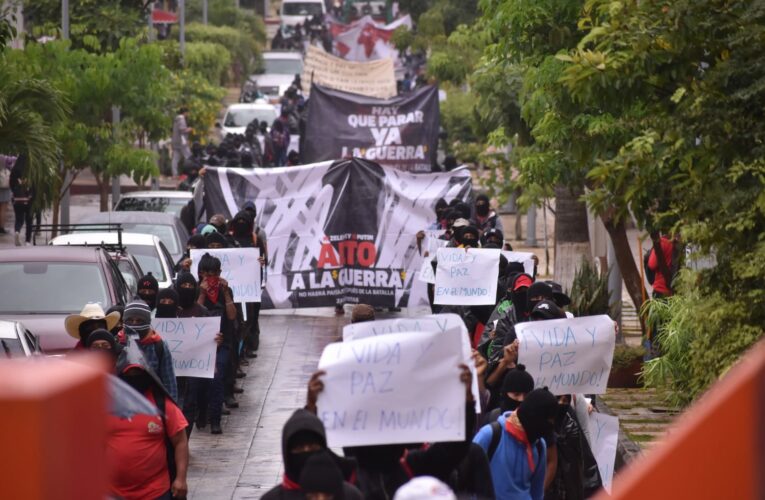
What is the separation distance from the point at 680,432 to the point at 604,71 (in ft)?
23.3

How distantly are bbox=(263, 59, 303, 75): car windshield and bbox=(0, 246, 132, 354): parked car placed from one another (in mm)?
43718

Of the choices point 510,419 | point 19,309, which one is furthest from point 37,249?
point 510,419

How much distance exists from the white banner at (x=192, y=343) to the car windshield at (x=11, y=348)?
187 centimetres

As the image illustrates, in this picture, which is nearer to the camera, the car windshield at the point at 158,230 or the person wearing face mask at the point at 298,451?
the person wearing face mask at the point at 298,451

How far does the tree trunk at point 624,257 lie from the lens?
14781 millimetres

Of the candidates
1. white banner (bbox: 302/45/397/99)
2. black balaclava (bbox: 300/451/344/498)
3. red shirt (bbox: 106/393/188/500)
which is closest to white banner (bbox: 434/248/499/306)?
red shirt (bbox: 106/393/188/500)

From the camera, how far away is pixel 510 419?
7004mm

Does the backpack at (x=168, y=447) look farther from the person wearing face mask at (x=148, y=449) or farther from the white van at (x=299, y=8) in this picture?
the white van at (x=299, y=8)

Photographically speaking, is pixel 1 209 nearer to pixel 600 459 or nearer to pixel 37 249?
pixel 37 249

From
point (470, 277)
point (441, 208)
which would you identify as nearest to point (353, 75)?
point (441, 208)

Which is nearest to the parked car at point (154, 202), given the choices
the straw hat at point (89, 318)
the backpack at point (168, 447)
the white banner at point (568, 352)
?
the straw hat at point (89, 318)

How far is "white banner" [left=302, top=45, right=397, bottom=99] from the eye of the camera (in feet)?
→ 127

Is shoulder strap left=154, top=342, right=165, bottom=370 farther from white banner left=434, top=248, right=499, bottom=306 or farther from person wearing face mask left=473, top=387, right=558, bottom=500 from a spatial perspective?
white banner left=434, top=248, right=499, bottom=306

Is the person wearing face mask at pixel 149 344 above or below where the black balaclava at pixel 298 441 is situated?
below
